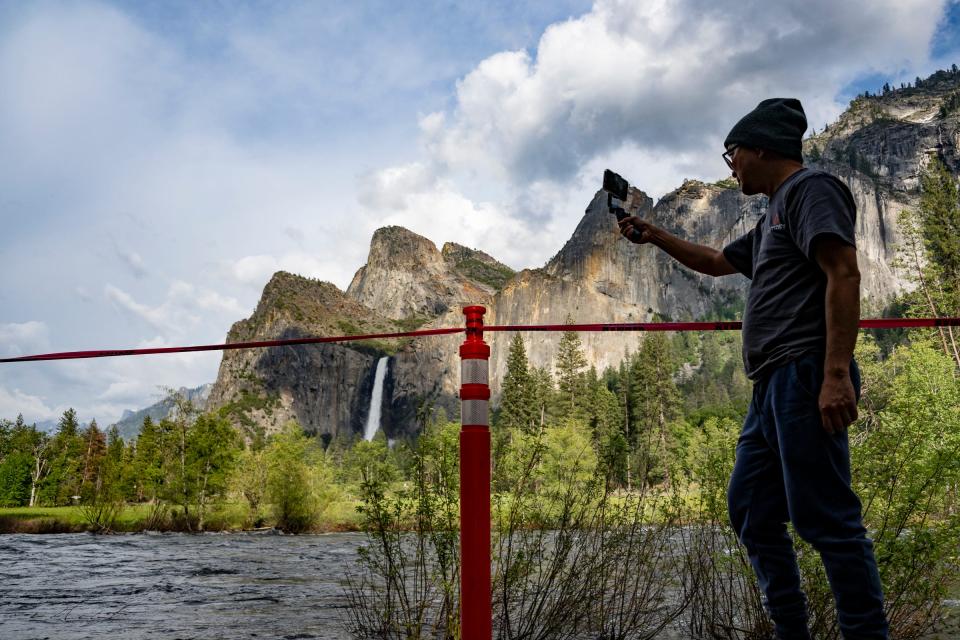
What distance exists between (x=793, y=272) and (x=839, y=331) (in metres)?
0.32

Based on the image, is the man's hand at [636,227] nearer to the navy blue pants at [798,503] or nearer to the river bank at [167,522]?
the navy blue pants at [798,503]

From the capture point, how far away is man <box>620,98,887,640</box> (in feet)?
7.36

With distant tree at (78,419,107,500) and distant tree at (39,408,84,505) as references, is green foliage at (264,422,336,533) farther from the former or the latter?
distant tree at (78,419,107,500)

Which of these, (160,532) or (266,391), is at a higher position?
(266,391)

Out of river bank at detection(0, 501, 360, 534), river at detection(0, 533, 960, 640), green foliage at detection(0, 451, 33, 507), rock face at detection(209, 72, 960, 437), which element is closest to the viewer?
river at detection(0, 533, 960, 640)

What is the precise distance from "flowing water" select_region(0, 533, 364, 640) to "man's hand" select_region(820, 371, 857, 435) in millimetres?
3921

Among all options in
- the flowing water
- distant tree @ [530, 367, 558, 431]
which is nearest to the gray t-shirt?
the flowing water

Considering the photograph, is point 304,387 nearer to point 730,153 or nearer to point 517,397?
point 517,397

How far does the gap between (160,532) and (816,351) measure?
34895 mm

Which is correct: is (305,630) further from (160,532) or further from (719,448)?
(160,532)

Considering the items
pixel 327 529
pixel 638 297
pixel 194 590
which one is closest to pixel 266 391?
pixel 638 297

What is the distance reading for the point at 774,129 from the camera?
107 inches

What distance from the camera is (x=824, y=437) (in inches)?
90.5

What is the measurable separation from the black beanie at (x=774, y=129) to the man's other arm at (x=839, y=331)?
55 cm
